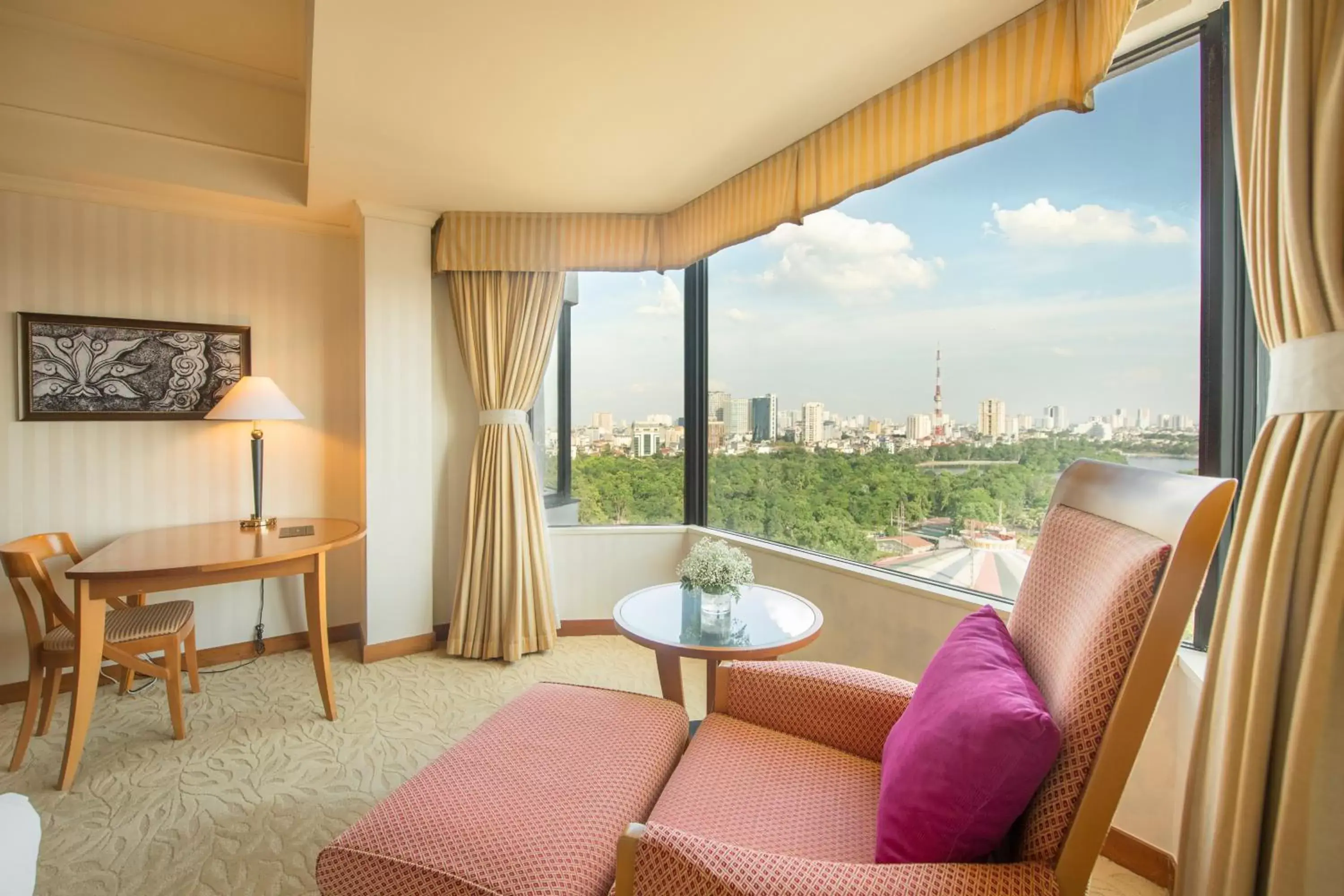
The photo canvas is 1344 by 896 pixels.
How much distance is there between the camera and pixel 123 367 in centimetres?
286

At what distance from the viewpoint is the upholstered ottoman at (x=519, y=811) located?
1.07 meters

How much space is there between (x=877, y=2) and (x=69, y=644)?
352cm

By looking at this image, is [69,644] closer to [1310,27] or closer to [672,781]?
[672,781]

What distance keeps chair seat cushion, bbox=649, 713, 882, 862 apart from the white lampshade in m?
2.56

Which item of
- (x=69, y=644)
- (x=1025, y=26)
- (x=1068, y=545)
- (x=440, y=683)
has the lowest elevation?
(x=440, y=683)

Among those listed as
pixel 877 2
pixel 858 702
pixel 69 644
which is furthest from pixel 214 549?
pixel 877 2

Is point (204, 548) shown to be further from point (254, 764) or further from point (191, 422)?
point (191, 422)

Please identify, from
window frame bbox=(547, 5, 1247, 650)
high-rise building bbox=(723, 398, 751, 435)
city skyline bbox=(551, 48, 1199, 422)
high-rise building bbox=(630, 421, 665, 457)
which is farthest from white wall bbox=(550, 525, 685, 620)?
window frame bbox=(547, 5, 1247, 650)

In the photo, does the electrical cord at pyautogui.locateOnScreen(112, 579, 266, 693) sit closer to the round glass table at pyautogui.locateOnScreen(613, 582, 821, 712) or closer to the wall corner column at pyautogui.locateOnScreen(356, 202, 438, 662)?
the wall corner column at pyautogui.locateOnScreen(356, 202, 438, 662)

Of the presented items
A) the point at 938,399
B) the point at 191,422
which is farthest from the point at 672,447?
the point at 191,422

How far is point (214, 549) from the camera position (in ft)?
7.93

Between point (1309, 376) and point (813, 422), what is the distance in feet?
6.25

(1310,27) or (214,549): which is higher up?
(1310,27)

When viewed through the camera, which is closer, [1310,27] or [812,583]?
[1310,27]
